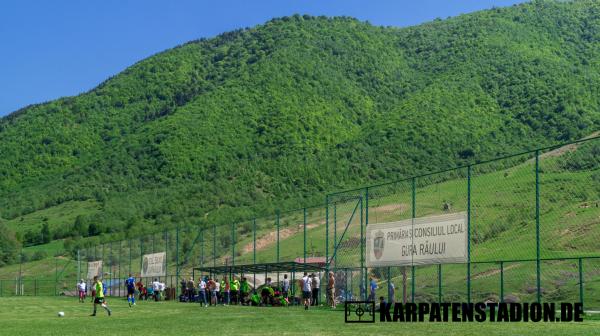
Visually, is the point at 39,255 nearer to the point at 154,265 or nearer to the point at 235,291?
the point at 154,265

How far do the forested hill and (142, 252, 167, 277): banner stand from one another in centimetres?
2859

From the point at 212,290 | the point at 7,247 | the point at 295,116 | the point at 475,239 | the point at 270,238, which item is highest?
the point at 295,116

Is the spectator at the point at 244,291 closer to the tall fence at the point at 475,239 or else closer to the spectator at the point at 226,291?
the spectator at the point at 226,291

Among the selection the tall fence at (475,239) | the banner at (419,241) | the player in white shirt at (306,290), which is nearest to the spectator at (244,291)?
the tall fence at (475,239)

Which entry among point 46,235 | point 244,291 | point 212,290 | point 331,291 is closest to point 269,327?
point 331,291

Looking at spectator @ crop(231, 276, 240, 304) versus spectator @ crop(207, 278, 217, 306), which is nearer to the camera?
spectator @ crop(207, 278, 217, 306)

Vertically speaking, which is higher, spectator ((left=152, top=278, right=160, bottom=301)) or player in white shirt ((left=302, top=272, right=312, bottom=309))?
player in white shirt ((left=302, top=272, right=312, bottom=309))

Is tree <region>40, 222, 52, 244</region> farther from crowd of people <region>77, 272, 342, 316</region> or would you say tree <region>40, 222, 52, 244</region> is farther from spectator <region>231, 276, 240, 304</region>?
spectator <region>231, 276, 240, 304</region>

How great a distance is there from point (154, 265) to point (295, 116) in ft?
240

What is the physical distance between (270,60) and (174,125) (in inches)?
927

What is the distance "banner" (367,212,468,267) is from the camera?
29.1m

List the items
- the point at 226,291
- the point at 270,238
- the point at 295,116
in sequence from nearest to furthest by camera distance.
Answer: the point at 226,291, the point at 270,238, the point at 295,116

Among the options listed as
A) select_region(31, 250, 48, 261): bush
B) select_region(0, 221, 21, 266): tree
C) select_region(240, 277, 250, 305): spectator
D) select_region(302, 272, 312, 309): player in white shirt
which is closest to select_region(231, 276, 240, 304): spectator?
select_region(240, 277, 250, 305): spectator

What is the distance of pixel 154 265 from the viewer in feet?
196
